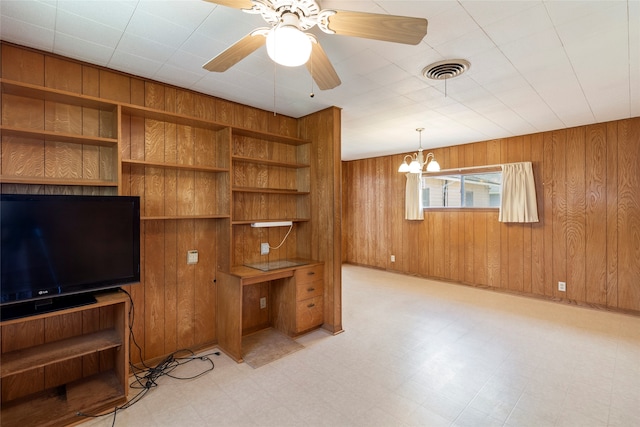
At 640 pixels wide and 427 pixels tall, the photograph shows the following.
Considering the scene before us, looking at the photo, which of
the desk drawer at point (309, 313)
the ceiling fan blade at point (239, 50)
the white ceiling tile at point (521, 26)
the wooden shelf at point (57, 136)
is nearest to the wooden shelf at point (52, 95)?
the wooden shelf at point (57, 136)

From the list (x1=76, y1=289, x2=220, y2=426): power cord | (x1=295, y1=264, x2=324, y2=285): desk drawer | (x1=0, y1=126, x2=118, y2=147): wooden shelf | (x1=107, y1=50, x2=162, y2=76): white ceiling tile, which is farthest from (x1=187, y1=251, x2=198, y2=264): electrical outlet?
(x1=107, y1=50, x2=162, y2=76): white ceiling tile

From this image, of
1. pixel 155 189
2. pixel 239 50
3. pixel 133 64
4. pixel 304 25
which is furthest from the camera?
pixel 155 189

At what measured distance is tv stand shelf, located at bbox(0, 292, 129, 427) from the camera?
6.20 feet

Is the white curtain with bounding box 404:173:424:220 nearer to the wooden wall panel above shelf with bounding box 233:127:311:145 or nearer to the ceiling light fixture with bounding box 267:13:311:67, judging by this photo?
the wooden wall panel above shelf with bounding box 233:127:311:145

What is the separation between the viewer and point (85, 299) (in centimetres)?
207

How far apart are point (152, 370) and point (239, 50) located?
2606 millimetres

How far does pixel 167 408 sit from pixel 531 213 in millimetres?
5064

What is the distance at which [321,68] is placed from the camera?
1.80 m

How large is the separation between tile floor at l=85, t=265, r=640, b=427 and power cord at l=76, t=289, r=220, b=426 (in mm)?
59

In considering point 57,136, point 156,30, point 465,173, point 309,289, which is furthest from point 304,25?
point 465,173

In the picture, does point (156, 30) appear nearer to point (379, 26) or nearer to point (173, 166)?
point (173, 166)

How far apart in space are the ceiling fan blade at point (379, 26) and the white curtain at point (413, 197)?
4.57 m

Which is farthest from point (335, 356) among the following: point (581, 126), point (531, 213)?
point (581, 126)

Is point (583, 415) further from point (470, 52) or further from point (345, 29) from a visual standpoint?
point (345, 29)
